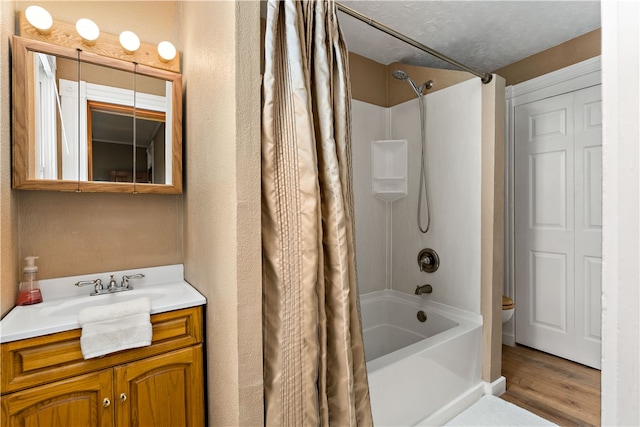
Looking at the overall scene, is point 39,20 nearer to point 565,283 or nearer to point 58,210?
point 58,210

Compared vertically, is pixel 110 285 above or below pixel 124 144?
below

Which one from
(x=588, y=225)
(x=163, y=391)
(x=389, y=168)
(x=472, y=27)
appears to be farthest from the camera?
(x=389, y=168)

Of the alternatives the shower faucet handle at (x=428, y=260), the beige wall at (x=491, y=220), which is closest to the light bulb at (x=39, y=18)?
the beige wall at (x=491, y=220)

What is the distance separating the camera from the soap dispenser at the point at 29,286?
4.69ft

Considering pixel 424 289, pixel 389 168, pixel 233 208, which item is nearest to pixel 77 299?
pixel 233 208

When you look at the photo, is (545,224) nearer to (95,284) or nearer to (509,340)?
(509,340)

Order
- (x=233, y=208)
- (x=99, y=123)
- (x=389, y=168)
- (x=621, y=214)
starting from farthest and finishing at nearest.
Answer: (x=389, y=168) → (x=99, y=123) → (x=233, y=208) → (x=621, y=214)

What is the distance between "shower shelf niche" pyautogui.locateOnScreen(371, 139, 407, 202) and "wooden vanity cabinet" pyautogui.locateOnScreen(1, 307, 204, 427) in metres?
1.86

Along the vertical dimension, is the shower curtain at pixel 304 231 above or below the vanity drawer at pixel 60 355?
above

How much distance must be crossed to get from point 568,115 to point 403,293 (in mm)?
1924

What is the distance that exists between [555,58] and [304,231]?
269cm

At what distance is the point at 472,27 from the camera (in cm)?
230

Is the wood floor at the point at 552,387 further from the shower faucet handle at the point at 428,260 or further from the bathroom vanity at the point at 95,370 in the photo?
the bathroom vanity at the point at 95,370

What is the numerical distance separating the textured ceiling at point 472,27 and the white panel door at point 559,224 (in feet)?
1.58
